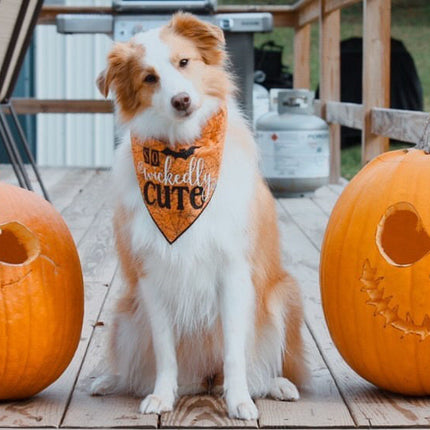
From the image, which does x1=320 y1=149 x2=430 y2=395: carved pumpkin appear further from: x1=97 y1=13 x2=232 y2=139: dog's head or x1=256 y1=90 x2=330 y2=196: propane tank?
x1=256 y1=90 x2=330 y2=196: propane tank

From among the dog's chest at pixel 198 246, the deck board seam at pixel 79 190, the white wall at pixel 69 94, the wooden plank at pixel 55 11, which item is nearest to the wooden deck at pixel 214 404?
the dog's chest at pixel 198 246

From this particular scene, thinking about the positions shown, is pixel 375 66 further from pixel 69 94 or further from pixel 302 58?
pixel 69 94

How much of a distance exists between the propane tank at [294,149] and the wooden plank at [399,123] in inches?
33.9

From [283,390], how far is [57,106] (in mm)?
5570

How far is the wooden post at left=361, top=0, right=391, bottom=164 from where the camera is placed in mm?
4887

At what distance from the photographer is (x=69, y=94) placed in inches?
376

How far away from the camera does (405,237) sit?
2.42 meters

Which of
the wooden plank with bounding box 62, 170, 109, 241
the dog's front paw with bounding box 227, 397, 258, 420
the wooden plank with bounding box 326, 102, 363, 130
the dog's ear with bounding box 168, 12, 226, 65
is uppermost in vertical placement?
the dog's ear with bounding box 168, 12, 226, 65

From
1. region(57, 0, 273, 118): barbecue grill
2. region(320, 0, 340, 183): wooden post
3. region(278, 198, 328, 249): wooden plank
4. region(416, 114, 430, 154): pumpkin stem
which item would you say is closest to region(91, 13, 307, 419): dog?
region(416, 114, 430, 154): pumpkin stem

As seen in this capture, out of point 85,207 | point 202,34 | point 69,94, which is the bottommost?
point 85,207

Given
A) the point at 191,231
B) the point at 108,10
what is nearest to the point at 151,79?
the point at 191,231

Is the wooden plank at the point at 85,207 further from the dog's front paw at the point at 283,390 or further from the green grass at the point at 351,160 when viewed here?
the green grass at the point at 351,160

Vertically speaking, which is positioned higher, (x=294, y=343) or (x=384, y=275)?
(x=384, y=275)

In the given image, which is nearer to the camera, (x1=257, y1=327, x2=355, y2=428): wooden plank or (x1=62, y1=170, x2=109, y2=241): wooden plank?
(x1=257, y1=327, x2=355, y2=428): wooden plank
